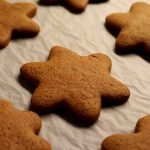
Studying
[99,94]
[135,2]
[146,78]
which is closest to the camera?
[99,94]

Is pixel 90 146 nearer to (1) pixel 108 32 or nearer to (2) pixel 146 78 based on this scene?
(2) pixel 146 78

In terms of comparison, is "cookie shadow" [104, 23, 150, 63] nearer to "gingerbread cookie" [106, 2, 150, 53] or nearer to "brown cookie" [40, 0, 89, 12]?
"gingerbread cookie" [106, 2, 150, 53]

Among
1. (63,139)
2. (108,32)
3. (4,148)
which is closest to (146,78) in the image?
(108,32)

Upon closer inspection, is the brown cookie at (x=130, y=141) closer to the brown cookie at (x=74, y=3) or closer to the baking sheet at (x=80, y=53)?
the baking sheet at (x=80, y=53)

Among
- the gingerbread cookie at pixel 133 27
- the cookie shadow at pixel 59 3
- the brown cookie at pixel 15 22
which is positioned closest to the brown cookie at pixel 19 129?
the brown cookie at pixel 15 22

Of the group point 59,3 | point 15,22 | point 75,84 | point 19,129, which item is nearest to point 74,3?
point 59,3

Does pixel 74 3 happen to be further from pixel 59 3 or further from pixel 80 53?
pixel 80 53

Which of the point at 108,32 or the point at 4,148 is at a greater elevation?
the point at 108,32
